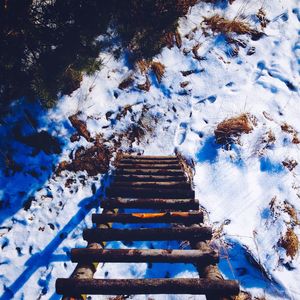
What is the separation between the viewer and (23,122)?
4.23m

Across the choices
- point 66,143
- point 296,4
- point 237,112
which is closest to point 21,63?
point 66,143

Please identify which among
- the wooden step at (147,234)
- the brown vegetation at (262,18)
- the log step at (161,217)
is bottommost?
the wooden step at (147,234)

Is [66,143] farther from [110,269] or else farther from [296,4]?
[296,4]

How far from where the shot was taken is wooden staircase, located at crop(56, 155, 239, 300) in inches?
71.8

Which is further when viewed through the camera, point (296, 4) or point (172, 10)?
point (296, 4)

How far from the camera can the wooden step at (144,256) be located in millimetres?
2129

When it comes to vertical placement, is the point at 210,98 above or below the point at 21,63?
above

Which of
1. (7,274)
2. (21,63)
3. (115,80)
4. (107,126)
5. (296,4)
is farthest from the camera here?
(296,4)

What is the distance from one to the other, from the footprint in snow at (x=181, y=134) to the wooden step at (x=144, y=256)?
242cm

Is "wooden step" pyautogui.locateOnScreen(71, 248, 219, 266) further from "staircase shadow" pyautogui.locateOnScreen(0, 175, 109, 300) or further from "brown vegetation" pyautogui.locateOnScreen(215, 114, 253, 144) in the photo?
"brown vegetation" pyautogui.locateOnScreen(215, 114, 253, 144)

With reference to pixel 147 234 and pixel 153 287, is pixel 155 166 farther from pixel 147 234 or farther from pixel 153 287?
pixel 153 287

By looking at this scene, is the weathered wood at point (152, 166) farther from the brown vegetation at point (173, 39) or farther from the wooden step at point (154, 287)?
the brown vegetation at point (173, 39)

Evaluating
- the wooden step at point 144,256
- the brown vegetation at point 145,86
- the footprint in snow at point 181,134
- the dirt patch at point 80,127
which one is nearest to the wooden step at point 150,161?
the footprint in snow at point 181,134

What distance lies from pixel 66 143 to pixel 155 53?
2.13m
